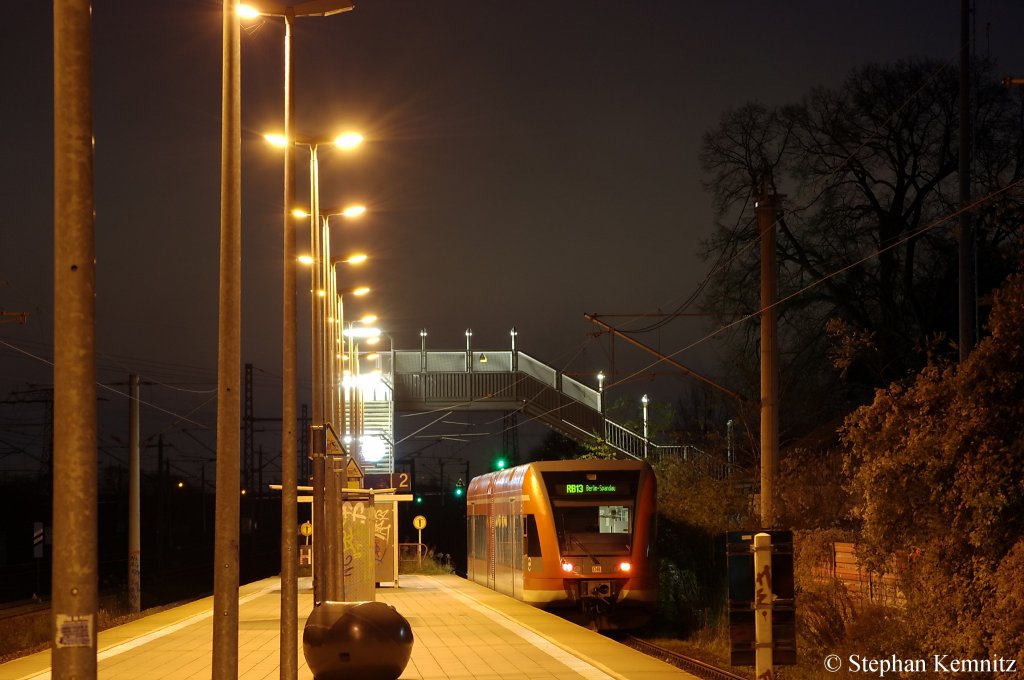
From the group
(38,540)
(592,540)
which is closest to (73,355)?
(592,540)

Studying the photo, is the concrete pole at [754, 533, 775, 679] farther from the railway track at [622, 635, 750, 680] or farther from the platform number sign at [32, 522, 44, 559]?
the platform number sign at [32, 522, 44, 559]

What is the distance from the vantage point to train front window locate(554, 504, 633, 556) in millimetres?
27484

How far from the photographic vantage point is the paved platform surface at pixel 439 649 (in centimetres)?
1623

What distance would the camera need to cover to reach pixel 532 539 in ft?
91.2

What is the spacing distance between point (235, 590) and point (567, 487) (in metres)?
16.5

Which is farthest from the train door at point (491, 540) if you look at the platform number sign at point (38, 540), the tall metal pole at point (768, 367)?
the platform number sign at point (38, 540)

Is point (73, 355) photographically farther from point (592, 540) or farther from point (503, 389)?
point (503, 389)

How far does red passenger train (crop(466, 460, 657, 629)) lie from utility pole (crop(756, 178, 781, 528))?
437 centimetres

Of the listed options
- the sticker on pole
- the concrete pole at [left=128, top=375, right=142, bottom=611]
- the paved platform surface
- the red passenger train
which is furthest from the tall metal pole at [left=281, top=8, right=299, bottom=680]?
the concrete pole at [left=128, top=375, right=142, bottom=611]

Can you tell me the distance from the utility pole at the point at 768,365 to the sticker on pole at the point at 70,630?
1794 centimetres

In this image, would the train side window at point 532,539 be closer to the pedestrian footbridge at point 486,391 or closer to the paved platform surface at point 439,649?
the paved platform surface at point 439,649

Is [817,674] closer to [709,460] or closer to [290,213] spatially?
[290,213]

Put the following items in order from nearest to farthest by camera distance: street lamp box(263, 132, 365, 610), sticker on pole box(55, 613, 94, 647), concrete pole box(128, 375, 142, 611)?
sticker on pole box(55, 613, 94, 647), street lamp box(263, 132, 365, 610), concrete pole box(128, 375, 142, 611)

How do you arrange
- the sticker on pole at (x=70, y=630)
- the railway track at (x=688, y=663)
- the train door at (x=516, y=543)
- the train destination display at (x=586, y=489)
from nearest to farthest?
the sticker on pole at (x=70, y=630), the railway track at (x=688, y=663), the train destination display at (x=586, y=489), the train door at (x=516, y=543)
